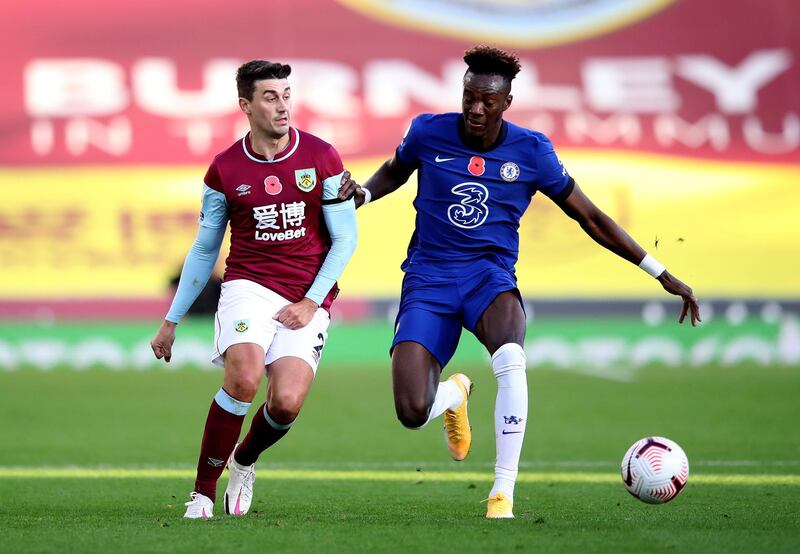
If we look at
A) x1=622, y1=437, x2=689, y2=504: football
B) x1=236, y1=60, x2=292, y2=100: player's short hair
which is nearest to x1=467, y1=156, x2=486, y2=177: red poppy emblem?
x1=236, y1=60, x2=292, y2=100: player's short hair

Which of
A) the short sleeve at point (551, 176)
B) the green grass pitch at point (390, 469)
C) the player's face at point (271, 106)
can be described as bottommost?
the green grass pitch at point (390, 469)

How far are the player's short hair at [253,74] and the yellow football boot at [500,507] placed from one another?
86.7 inches

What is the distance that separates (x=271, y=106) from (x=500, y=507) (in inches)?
84.8

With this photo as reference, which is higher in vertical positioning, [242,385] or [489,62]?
[489,62]

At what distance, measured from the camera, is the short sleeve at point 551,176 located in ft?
22.2

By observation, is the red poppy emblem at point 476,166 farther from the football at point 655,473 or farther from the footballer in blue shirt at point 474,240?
the football at point 655,473

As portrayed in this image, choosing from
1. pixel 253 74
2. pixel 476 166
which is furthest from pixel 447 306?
pixel 253 74

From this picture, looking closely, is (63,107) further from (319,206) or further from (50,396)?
(319,206)

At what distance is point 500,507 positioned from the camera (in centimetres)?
636

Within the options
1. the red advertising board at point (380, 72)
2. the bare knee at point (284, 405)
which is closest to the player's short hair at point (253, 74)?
the bare knee at point (284, 405)

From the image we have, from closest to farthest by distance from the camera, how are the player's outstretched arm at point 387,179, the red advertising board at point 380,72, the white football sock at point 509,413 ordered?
the white football sock at point 509,413
the player's outstretched arm at point 387,179
the red advertising board at point 380,72

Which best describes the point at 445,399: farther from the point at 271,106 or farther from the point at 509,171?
the point at 271,106

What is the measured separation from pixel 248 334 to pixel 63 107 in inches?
515

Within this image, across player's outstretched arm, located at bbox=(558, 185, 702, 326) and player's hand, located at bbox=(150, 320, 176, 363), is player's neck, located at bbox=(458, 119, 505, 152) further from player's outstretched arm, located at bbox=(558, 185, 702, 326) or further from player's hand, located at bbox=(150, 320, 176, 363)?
player's hand, located at bbox=(150, 320, 176, 363)
